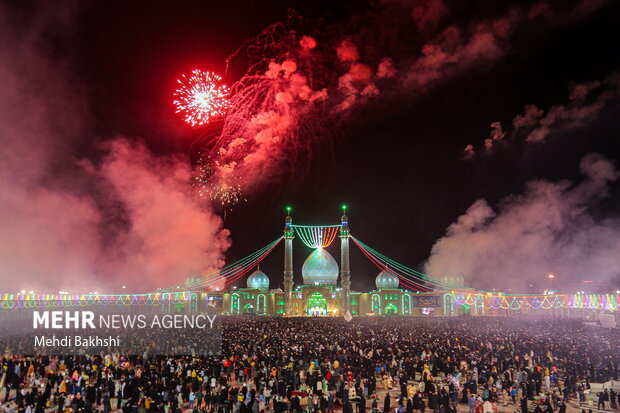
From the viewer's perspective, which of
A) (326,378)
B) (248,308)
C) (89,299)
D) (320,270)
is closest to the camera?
(326,378)

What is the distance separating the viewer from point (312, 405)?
16.3 metres

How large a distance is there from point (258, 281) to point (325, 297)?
11847 millimetres

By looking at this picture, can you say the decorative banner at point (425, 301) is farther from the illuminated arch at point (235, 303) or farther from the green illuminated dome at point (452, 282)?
the illuminated arch at point (235, 303)

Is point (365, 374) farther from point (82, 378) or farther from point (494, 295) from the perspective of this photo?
point (494, 295)

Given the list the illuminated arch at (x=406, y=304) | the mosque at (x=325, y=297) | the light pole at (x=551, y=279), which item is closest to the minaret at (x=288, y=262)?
the mosque at (x=325, y=297)

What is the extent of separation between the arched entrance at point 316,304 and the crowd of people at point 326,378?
44.8 metres

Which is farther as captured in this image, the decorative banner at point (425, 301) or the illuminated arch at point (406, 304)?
the decorative banner at point (425, 301)

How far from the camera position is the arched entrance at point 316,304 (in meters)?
75.6

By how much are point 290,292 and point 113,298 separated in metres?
25.9

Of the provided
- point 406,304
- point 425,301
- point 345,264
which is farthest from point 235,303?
point 425,301

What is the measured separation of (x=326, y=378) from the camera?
19.6 metres

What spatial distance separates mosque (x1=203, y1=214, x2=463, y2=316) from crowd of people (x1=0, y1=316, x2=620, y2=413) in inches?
1717

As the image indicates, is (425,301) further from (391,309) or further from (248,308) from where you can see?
(248,308)

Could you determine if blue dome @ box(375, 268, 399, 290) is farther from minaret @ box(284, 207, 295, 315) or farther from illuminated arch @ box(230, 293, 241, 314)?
illuminated arch @ box(230, 293, 241, 314)
